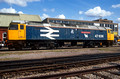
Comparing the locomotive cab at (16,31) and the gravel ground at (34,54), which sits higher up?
the locomotive cab at (16,31)

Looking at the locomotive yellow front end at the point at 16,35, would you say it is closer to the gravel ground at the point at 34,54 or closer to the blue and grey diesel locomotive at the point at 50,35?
the blue and grey diesel locomotive at the point at 50,35

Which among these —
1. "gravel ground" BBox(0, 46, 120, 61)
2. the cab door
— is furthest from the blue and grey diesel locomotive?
"gravel ground" BBox(0, 46, 120, 61)

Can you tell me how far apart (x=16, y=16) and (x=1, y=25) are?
813cm

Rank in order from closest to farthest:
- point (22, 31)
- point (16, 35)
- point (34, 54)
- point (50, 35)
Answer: point (34, 54) → point (16, 35) → point (22, 31) → point (50, 35)

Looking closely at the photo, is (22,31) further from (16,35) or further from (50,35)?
(50,35)

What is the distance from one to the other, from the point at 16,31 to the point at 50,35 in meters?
4.85

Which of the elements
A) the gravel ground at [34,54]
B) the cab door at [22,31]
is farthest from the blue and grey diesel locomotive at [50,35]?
the gravel ground at [34,54]

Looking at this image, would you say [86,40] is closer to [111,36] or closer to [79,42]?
[79,42]

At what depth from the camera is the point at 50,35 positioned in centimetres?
1889

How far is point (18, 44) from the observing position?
1717 centimetres

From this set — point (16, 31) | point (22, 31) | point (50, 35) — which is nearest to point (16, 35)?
point (16, 31)

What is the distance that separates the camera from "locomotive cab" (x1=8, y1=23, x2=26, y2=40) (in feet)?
54.8

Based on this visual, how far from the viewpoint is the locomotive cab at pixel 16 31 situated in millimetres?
16703

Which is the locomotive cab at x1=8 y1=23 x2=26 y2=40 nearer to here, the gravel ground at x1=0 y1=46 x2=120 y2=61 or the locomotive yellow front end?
the locomotive yellow front end
